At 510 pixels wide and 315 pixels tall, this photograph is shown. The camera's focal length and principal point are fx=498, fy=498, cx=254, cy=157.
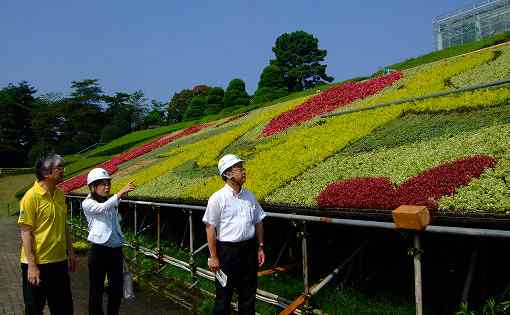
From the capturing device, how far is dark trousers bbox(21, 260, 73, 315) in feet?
17.4

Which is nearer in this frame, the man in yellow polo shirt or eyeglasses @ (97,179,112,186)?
the man in yellow polo shirt

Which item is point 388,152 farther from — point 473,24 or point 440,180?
point 473,24

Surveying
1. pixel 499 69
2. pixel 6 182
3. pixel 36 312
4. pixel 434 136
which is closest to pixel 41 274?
pixel 36 312

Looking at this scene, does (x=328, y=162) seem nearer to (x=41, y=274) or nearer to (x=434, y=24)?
(x=41, y=274)

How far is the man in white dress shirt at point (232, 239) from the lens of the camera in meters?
5.30

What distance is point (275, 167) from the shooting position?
31.4ft

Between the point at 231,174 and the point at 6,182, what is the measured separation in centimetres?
4641

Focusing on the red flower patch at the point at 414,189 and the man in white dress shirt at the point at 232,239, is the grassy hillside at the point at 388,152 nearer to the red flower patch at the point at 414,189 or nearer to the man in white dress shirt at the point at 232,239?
the red flower patch at the point at 414,189

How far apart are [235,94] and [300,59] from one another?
1517 cm

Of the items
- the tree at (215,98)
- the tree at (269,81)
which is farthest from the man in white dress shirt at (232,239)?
the tree at (215,98)

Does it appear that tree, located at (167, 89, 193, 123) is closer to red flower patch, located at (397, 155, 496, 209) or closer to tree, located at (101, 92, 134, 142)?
tree, located at (101, 92, 134, 142)

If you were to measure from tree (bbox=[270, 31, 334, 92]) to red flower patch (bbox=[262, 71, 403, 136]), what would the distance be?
165ft

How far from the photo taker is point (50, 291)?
5.43m

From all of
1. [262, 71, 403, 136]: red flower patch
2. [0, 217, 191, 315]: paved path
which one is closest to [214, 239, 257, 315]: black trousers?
[0, 217, 191, 315]: paved path
